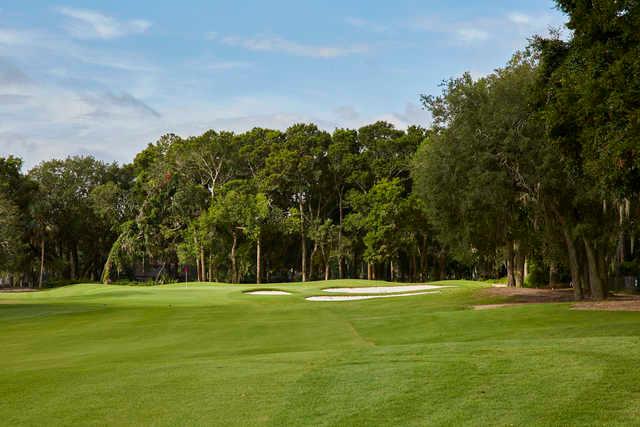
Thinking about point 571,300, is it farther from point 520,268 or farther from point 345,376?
point 345,376

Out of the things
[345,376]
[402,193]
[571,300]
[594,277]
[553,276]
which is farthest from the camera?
[402,193]

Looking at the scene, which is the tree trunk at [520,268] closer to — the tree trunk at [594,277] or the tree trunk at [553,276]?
the tree trunk at [553,276]

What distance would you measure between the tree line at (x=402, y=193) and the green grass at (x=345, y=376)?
5.54 meters

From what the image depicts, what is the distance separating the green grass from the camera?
783 cm

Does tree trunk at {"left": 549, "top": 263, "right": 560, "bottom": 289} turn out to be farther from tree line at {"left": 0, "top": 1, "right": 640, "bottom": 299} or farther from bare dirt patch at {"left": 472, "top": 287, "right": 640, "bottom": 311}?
bare dirt patch at {"left": 472, "top": 287, "right": 640, "bottom": 311}

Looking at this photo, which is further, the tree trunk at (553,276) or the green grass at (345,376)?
the tree trunk at (553,276)

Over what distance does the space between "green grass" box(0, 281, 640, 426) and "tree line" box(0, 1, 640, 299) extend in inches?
218

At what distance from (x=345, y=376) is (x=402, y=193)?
6606 cm

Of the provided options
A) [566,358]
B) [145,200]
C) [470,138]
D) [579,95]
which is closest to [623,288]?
[470,138]

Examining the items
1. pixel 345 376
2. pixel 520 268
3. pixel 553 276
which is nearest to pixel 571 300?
pixel 520 268

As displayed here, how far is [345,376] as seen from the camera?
399 inches

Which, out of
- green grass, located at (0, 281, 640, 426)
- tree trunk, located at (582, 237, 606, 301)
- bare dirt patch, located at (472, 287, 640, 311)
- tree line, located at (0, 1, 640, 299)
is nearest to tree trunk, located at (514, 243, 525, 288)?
tree line, located at (0, 1, 640, 299)

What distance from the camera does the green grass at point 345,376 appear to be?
7.83 metres

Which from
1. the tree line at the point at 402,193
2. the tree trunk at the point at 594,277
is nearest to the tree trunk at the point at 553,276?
the tree line at the point at 402,193
